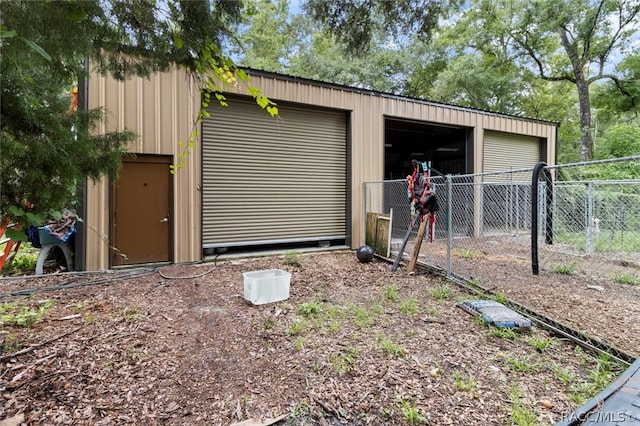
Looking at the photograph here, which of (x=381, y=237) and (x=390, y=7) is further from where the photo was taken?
(x=381, y=237)

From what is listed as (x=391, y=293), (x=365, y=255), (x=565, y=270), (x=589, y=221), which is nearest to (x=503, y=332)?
(x=391, y=293)

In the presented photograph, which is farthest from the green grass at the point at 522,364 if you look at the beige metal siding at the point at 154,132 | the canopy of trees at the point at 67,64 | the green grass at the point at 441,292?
the beige metal siding at the point at 154,132

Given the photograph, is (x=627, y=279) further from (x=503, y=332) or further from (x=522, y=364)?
(x=522, y=364)

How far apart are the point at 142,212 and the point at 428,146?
374 inches

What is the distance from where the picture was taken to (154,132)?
5.23m

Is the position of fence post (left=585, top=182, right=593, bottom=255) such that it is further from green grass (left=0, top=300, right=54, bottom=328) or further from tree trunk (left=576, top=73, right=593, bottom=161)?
tree trunk (left=576, top=73, right=593, bottom=161)

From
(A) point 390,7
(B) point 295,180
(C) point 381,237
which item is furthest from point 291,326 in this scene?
(A) point 390,7

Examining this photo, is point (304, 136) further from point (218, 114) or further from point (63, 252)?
point (63, 252)

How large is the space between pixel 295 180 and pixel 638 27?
17190 millimetres

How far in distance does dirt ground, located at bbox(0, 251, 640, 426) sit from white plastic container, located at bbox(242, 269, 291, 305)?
89 millimetres

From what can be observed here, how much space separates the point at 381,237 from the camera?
631cm

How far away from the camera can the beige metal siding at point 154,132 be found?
4.80 metres

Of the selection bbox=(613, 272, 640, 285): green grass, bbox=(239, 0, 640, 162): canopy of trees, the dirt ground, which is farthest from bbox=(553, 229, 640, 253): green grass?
bbox=(239, 0, 640, 162): canopy of trees

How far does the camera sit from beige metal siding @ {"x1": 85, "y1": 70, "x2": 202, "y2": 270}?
480 cm
